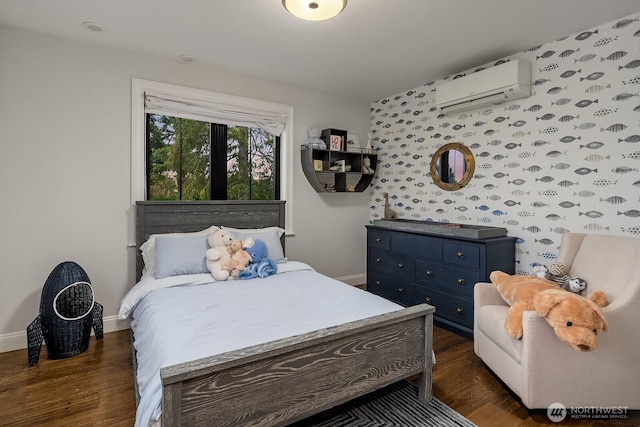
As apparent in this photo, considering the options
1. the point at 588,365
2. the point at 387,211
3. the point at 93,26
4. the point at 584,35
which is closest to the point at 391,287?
the point at 387,211

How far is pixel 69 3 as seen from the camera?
229 centimetres

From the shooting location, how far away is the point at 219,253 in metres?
2.87

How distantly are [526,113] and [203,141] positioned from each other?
3.09 metres

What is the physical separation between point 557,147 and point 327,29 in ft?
6.84

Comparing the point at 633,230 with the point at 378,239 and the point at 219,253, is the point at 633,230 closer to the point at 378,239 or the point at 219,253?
the point at 378,239

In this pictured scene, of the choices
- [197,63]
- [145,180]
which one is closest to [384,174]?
[197,63]

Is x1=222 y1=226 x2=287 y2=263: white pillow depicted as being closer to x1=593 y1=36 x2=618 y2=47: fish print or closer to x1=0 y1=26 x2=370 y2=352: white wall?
x1=0 y1=26 x2=370 y2=352: white wall

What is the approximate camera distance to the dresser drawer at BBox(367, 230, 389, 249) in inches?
153

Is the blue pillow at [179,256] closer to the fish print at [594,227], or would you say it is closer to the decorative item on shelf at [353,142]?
Result: the decorative item on shelf at [353,142]

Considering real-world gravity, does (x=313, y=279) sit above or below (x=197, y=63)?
below

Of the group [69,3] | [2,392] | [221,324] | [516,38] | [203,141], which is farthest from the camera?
[203,141]

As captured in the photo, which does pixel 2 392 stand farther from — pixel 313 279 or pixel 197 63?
pixel 197 63

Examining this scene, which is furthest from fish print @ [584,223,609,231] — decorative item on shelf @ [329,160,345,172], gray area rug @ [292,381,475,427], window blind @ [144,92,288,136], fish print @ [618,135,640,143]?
window blind @ [144,92,288,136]

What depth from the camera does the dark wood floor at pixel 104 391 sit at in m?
1.87
